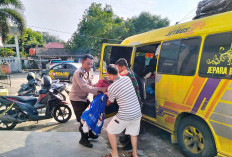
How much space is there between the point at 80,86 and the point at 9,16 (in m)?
13.4

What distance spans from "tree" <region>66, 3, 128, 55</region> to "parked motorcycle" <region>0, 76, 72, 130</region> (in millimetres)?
21290

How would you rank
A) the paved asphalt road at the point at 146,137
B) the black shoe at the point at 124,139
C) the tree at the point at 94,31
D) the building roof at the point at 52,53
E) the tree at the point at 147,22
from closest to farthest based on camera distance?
the paved asphalt road at the point at 146,137, the black shoe at the point at 124,139, the tree at the point at 94,31, the building roof at the point at 52,53, the tree at the point at 147,22

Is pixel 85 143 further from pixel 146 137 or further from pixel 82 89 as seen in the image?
pixel 146 137

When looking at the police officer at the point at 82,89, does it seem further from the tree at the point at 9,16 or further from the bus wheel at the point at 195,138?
the tree at the point at 9,16

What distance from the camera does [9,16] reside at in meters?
13.0

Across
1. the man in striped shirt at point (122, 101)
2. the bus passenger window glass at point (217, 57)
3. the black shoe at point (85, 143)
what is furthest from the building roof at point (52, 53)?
the bus passenger window glass at point (217, 57)

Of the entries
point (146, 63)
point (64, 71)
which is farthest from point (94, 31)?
point (146, 63)

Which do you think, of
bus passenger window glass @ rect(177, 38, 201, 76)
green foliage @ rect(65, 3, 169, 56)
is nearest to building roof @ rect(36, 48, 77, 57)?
green foliage @ rect(65, 3, 169, 56)

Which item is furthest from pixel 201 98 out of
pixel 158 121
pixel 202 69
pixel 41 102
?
pixel 41 102

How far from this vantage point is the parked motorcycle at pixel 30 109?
420 cm

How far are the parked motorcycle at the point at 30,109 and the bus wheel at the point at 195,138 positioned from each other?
10.7ft

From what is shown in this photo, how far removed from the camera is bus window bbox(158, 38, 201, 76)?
9.61 feet

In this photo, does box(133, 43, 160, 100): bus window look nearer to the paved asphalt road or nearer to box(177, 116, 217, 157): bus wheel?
the paved asphalt road

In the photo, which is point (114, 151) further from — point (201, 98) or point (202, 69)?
point (202, 69)
